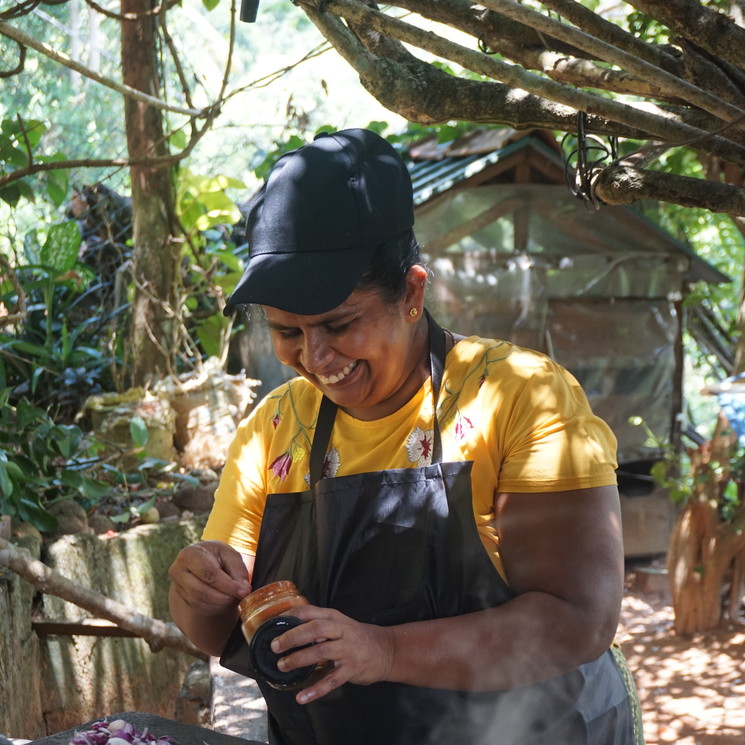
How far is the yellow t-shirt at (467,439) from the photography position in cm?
163

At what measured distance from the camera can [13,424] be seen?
4473mm

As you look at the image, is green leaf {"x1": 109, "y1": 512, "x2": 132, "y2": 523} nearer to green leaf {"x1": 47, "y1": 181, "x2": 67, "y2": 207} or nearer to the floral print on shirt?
green leaf {"x1": 47, "y1": 181, "x2": 67, "y2": 207}

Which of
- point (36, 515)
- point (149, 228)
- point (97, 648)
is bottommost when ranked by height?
point (97, 648)

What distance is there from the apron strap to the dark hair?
0.47ft

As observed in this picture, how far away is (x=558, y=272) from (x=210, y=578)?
696cm

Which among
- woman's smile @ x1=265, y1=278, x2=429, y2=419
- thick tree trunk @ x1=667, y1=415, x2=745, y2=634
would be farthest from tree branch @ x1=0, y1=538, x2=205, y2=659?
thick tree trunk @ x1=667, y1=415, x2=745, y2=634

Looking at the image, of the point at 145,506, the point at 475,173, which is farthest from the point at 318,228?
the point at 475,173

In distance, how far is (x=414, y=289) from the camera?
181 centimetres

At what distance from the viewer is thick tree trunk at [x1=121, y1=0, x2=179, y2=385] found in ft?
21.6

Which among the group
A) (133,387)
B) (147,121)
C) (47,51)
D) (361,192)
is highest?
(147,121)

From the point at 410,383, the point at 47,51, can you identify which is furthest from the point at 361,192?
the point at 47,51

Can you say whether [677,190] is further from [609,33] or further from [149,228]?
[149,228]

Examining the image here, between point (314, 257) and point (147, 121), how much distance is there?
5379 mm

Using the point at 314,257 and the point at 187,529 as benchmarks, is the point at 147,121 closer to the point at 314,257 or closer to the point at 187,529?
the point at 187,529
